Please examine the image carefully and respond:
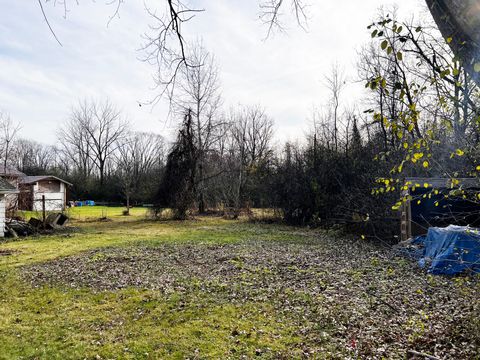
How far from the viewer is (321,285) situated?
254 inches

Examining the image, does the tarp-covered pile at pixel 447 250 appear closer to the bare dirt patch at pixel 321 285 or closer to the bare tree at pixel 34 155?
the bare dirt patch at pixel 321 285

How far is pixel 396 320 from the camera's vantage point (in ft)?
15.3

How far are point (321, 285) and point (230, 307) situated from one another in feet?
6.36

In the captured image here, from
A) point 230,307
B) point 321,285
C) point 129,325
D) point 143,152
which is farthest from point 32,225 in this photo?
point 143,152

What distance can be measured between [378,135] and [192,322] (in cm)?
1486

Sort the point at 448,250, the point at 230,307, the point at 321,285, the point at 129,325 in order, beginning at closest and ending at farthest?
the point at 129,325 → the point at 230,307 → the point at 321,285 → the point at 448,250

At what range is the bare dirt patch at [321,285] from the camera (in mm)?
4094

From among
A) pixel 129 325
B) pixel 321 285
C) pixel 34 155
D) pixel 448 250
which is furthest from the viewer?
pixel 34 155

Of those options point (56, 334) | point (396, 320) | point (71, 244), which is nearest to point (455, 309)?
point (396, 320)

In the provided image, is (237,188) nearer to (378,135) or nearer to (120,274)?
(378,135)

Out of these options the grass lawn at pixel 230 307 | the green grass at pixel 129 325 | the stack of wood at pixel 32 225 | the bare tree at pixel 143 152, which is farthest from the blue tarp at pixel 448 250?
the bare tree at pixel 143 152

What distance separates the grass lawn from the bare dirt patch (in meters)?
0.02

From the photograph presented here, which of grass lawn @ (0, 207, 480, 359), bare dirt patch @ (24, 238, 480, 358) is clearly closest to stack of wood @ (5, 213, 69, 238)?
grass lawn @ (0, 207, 480, 359)

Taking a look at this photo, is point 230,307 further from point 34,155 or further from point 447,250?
point 34,155
